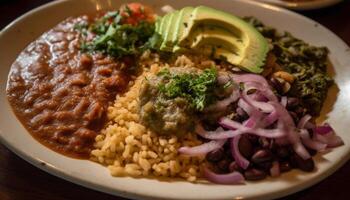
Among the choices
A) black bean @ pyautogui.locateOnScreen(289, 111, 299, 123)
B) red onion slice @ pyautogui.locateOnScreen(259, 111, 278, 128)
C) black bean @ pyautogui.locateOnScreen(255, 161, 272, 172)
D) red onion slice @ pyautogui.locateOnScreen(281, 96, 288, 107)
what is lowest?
black bean @ pyautogui.locateOnScreen(255, 161, 272, 172)

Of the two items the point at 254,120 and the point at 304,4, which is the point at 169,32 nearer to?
the point at 254,120

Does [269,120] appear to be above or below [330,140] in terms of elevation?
above

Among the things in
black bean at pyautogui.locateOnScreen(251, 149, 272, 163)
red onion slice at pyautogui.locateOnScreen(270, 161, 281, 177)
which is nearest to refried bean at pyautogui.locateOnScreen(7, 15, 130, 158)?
black bean at pyautogui.locateOnScreen(251, 149, 272, 163)

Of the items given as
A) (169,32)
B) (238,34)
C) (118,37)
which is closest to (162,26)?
(169,32)

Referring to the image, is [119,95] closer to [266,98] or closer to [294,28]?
[266,98]

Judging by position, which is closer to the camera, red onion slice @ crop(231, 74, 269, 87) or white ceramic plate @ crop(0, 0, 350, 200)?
white ceramic plate @ crop(0, 0, 350, 200)

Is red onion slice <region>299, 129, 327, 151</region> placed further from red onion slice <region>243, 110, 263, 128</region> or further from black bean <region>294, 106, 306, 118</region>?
red onion slice <region>243, 110, 263, 128</region>
